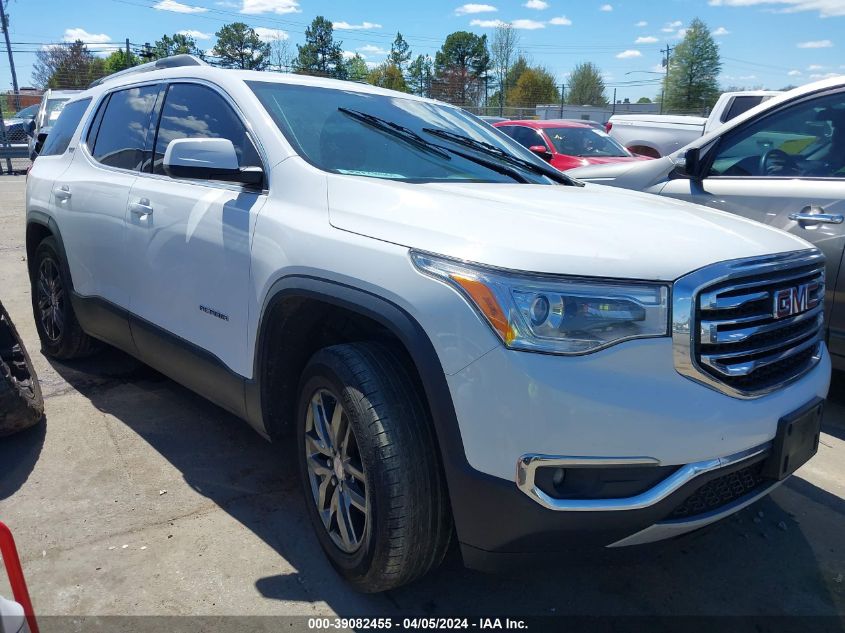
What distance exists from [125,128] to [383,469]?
9.23ft

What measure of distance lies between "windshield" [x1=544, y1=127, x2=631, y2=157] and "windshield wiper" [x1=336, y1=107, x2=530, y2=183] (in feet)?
26.2

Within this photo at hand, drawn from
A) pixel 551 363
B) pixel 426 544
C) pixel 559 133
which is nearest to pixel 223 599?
pixel 426 544

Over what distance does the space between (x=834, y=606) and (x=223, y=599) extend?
2182mm

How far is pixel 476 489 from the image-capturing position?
195 cm

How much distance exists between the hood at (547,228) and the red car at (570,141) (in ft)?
26.9

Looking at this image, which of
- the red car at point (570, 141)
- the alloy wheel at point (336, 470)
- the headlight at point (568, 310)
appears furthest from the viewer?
the red car at point (570, 141)

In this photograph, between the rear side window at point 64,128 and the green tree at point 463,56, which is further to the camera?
the green tree at point 463,56

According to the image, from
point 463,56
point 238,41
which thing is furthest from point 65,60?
point 463,56

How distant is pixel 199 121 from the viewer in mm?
3256

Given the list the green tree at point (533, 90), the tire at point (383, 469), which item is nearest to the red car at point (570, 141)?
the tire at point (383, 469)

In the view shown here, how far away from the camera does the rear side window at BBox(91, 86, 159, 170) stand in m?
3.71

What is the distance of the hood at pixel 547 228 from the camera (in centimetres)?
195

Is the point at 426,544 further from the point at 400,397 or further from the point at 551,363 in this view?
the point at 551,363

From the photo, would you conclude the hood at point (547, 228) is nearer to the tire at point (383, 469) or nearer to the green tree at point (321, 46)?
the tire at point (383, 469)
